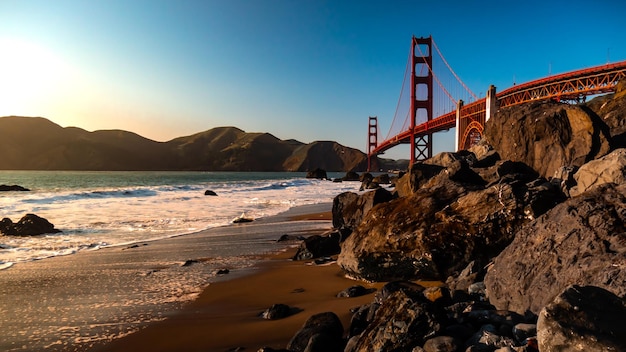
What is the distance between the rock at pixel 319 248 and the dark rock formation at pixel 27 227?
28.2ft

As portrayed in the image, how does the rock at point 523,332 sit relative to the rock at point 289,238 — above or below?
above

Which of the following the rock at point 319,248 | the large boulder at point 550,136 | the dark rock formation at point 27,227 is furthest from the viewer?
the dark rock formation at point 27,227

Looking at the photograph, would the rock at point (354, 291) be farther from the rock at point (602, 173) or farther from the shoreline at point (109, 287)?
the rock at point (602, 173)

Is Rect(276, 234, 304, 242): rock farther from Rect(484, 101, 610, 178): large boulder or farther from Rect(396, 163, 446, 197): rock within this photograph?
Rect(484, 101, 610, 178): large boulder

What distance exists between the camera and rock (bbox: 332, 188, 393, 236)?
9.84 m

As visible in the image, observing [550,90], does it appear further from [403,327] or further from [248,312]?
[403,327]

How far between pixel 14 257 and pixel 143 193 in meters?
26.3

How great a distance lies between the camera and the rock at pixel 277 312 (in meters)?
4.59

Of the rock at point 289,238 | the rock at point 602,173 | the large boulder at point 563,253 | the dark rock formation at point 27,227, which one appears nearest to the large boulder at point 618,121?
the rock at point 602,173

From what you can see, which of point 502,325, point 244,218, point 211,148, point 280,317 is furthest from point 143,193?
point 211,148

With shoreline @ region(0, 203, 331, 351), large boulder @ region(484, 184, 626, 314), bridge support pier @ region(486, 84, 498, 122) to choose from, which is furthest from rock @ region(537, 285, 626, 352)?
bridge support pier @ region(486, 84, 498, 122)

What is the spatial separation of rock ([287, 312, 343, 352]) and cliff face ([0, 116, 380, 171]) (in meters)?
142

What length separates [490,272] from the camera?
395 cm

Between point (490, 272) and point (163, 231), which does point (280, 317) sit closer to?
point (490, 272)
